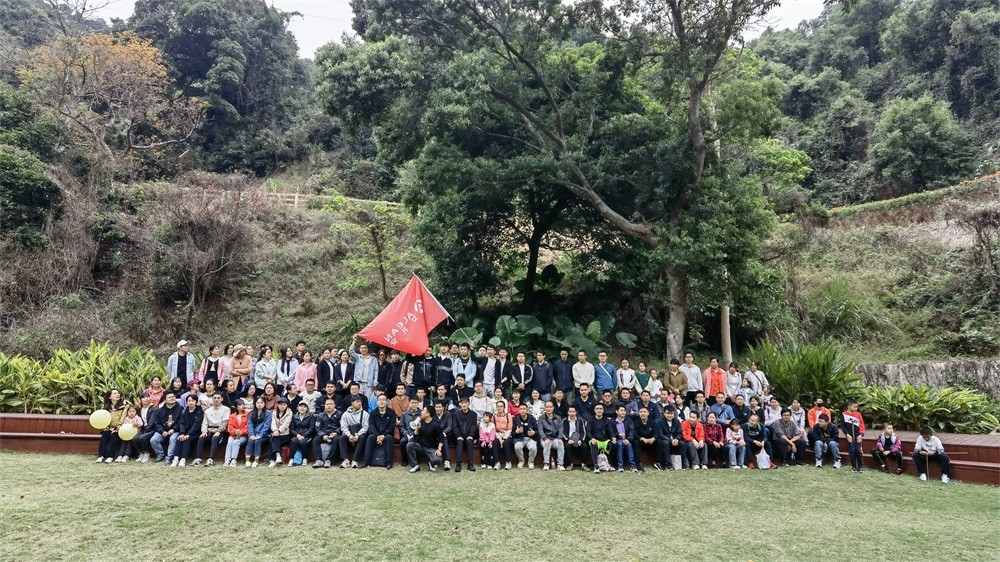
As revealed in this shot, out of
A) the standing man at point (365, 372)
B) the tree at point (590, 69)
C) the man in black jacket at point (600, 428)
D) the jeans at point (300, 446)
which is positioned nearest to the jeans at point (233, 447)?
the jeans at point (300, 446)

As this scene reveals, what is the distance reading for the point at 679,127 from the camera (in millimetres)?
12602

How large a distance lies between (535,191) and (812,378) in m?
7.51

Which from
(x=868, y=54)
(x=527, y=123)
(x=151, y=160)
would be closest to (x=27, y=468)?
(x=527, y=123)

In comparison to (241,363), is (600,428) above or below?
below

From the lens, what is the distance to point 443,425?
807cm

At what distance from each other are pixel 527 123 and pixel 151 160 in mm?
19051

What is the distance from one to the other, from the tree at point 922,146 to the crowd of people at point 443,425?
18.7m

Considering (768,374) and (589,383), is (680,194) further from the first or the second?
(589,383)

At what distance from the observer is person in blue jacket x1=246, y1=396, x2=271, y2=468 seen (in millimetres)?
7898

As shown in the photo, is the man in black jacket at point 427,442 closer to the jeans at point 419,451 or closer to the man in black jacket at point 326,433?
the jeans at point 419,451

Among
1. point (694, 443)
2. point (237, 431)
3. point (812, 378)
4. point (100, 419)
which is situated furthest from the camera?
point (812, 378)

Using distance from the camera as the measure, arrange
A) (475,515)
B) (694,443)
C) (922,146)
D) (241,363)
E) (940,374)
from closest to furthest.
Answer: (475,515) → (694,443) → (241,363) → (940,374) → (922,146)

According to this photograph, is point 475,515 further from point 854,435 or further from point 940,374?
point 940,374

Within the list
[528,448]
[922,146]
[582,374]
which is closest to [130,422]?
[528,448]
